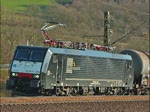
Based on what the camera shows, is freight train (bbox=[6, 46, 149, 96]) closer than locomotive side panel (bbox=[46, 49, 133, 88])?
Yes

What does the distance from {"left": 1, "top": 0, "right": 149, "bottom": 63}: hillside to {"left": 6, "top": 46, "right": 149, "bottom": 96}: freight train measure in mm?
10296

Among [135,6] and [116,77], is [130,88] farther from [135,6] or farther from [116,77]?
[135,6]

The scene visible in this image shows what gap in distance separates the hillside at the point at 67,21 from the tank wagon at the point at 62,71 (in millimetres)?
12009

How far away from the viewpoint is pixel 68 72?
84.0ft

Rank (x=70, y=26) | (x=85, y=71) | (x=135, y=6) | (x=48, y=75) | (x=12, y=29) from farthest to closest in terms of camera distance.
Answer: (x=135, y=6) < (x=70, y=26) < (x=12, y=29) < (x=85, y=71) < (x=48, y=75)

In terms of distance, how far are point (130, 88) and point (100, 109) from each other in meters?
12.1

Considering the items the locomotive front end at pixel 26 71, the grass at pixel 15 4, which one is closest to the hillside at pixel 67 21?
the grass at pixel 15 4

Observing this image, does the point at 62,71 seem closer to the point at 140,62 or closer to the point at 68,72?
the point at 68,72

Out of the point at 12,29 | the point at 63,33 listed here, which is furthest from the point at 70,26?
the point at 12,29

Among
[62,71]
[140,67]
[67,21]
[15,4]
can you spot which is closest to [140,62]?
[140,67]

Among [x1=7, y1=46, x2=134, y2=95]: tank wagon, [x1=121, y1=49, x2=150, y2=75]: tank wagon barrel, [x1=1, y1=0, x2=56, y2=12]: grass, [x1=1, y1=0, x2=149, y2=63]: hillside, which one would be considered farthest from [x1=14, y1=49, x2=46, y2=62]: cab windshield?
[x1=1, y1=0, x2=56, y2=12]: grass

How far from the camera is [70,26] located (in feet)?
182

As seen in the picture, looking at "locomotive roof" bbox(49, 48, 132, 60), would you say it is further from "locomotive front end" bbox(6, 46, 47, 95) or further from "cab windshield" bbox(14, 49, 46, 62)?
"locomotive front end" bbox(6, 46, 47, 95)

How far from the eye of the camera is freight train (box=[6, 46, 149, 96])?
77.9ft
